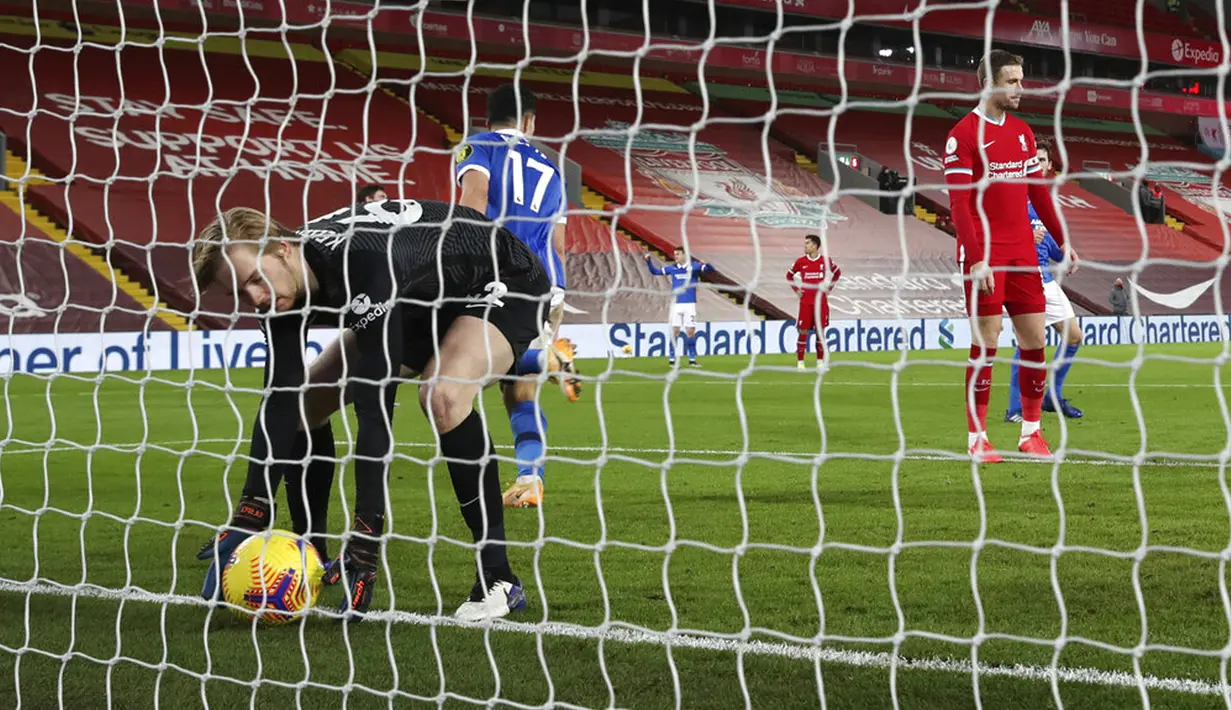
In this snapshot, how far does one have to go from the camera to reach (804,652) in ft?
9.73

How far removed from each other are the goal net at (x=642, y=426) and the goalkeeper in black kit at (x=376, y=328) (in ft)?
0.41

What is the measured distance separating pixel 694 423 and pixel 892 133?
839 inches

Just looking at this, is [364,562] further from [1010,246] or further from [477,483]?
[1010,246]

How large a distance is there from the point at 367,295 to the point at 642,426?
17.6ft

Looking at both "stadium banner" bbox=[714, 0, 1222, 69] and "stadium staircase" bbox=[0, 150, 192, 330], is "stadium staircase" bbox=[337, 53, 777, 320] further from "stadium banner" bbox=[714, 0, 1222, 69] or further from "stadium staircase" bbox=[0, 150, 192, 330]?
"stadium staircase" bbox=[0, 150, 192, 330]

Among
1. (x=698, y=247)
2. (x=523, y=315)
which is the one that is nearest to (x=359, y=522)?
(x=523, y=315)

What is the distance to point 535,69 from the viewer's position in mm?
24656

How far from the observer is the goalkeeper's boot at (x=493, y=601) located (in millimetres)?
3336

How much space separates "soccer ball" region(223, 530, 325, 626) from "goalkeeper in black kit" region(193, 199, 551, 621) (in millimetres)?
76

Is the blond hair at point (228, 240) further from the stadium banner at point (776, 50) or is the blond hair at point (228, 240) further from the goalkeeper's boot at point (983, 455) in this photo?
the stadium banner at point (776, 50)

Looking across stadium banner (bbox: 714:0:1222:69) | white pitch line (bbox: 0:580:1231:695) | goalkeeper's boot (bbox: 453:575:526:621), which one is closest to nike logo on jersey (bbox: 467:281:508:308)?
goalkeeper's boot (bbox: 453:575:526:621)

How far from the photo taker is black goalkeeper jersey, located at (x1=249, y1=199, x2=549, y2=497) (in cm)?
325

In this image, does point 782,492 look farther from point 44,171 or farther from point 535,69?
point 535,69

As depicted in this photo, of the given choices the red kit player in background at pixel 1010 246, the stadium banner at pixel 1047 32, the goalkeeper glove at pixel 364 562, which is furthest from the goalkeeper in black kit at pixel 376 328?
the stadium banner at pixel 1047 32
